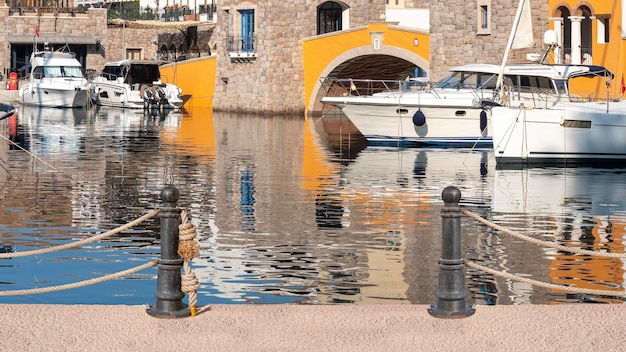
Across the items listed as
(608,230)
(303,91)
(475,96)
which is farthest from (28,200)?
(303,91)

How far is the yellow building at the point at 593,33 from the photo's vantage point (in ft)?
116

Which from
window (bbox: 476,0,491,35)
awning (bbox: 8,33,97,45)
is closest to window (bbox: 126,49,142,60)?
awning (bbox: 8,33,97,45)

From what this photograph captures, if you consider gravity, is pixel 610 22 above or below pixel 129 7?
below

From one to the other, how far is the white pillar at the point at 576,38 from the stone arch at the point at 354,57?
26.6 feet

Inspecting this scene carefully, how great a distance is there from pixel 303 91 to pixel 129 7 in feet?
157

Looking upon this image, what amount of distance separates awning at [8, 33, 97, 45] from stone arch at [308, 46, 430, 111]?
21747 millimetres

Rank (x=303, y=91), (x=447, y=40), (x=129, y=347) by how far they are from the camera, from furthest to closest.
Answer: (x=303, y=91), (x=447, y=40), (x=129, y=347)

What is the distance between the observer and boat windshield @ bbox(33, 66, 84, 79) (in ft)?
180

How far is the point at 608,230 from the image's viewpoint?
1712 cm

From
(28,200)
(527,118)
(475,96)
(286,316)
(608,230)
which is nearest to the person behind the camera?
(286,316)

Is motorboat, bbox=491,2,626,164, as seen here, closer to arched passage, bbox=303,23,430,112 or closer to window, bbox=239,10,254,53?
arched passage, bbox=303,23,430,112

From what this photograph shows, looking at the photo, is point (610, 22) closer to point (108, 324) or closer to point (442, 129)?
point (442, 129)

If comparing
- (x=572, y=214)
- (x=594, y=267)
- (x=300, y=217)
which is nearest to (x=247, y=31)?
(x=572, y=214)

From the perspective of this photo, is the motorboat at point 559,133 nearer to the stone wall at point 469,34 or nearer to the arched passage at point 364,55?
the stone wall at point 469,34
